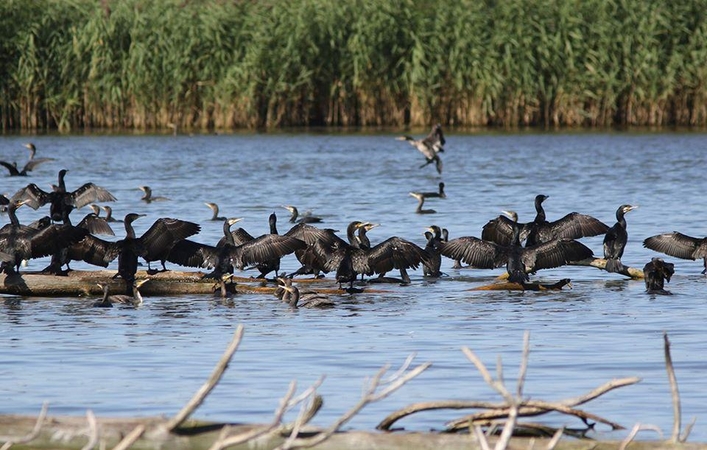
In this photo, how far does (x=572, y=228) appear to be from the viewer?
14.0 meters

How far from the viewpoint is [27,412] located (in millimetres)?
7801

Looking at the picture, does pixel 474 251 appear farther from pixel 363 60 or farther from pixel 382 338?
pixel 363 60

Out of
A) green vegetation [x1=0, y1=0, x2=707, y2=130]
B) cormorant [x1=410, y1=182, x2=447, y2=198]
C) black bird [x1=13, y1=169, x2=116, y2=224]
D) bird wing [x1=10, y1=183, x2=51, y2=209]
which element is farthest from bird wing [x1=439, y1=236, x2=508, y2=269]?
green vegetation [x1=0, y1=0, x2=707, y2=130]

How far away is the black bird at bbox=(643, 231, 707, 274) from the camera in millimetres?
13594

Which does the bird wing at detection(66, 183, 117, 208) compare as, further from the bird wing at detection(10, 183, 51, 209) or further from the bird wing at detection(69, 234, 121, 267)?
the bird wing at detection(69, 234, 121, 267)

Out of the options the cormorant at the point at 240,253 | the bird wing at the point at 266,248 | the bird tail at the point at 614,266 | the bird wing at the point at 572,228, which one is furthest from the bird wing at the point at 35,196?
the bird tail at the point at 614,266

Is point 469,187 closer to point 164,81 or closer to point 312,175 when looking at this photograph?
point 312,175

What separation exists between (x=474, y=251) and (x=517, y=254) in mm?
467

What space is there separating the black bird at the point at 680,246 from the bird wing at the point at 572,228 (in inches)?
21.3

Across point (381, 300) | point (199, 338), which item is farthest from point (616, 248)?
point (199, 338)

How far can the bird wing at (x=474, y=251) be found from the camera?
13.0 meters

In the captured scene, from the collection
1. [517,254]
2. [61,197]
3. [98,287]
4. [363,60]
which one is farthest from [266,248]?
[363,60]

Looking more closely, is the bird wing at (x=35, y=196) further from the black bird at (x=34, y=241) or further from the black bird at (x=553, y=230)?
the black bird at (x=553, y=230)

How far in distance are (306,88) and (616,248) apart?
929 inches
